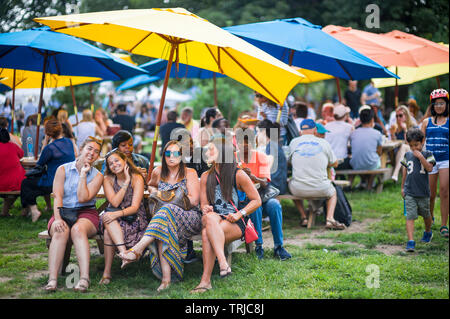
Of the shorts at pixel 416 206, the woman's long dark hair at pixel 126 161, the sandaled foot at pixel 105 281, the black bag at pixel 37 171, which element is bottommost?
the sandaled foot at pixel 105 281

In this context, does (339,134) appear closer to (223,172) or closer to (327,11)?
(223,172)

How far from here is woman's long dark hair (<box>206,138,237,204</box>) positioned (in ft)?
16.4

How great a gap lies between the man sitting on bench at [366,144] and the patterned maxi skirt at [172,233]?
16.5 feet

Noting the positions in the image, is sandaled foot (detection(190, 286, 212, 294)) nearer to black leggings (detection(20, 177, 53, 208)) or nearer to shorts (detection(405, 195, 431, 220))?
shorts (detection(405, 195, 431, 220))

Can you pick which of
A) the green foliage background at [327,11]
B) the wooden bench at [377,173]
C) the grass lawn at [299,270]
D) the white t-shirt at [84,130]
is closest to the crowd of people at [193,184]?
the grass lawn at [299,270]

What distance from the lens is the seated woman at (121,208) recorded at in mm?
4785

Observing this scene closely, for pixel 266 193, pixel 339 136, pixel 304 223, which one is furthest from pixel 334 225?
pixel 339 136

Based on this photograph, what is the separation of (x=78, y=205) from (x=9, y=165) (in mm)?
3014

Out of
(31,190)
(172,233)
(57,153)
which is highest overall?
(57,153)

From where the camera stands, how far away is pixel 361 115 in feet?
30.1

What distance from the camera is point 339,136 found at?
9.17 meters

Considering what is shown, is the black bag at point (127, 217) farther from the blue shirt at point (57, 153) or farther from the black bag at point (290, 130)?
the black bag at point (290, 130)

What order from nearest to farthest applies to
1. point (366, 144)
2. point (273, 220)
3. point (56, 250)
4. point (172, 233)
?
point (56, 250), point (172, 233), point (273, 220), point (366, 144)
